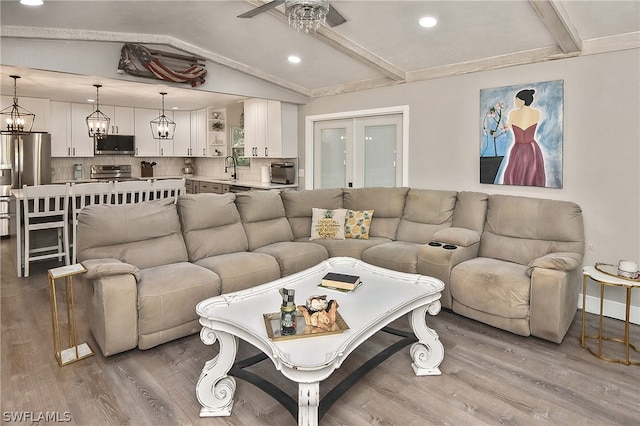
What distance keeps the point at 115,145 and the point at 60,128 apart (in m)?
0.91

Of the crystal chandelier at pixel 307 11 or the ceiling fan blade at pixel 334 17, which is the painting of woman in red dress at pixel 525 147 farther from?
the crystal chandelier at pixel 307 11

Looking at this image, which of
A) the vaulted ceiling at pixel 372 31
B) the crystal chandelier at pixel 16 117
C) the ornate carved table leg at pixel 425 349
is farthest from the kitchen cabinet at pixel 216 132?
the ornate carved table leg at pixel 425 349

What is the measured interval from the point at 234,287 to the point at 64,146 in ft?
19.1

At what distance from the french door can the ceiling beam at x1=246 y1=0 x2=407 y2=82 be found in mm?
606

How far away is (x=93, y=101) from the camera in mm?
7371

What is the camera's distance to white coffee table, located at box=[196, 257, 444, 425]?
1.86 meters

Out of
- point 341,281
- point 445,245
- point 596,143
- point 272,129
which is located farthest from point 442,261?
point 272,129

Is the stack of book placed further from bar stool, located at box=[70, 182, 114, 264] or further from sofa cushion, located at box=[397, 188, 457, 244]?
bar stool, located at box=[70, 182, 114, 264]

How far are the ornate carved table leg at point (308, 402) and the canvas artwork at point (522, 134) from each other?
3.23 meters

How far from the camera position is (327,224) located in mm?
4688

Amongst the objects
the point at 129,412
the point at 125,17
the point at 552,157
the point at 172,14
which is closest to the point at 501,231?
the point at 552,157

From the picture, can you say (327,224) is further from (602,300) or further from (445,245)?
(602,300)

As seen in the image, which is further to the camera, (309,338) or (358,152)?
(358,152)

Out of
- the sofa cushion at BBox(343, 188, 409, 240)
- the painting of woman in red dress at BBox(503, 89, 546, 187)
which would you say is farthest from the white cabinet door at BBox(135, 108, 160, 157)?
the painting of woman in red dress at BBox(503, 89, 546, 187)
